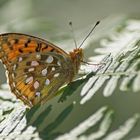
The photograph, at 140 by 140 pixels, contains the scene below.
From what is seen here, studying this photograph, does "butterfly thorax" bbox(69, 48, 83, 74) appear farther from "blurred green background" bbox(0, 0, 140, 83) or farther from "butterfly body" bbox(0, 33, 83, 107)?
"blurred green background" bbox(0, 0, 140, 83)

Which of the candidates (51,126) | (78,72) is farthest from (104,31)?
(51,126)

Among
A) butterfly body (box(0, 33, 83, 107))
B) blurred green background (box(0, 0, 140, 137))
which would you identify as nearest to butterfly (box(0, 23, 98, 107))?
butterfly body (box(0, 33, 83, 107))

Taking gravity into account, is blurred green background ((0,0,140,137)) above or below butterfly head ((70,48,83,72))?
above

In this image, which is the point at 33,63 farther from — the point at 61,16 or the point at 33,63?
the point at 61,16

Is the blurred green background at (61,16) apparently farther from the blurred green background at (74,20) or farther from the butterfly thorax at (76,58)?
the butterfly thorax at (76,58)

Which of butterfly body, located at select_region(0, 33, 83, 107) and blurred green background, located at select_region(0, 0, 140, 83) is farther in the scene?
blurred green background, located at select_region(0, 0, 140, 83)

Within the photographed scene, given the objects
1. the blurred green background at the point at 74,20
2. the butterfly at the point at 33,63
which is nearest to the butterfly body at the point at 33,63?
the butterfly at the point at 33,63

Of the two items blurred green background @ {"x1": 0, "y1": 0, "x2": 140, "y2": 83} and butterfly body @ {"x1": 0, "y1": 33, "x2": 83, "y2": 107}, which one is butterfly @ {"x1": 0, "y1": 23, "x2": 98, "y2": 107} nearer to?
butterfly body @ {"x1": 0, "y1": 33, "x2": 83, "y2": 107}
